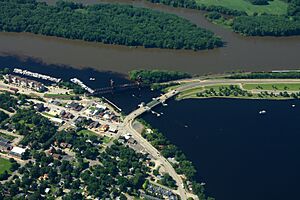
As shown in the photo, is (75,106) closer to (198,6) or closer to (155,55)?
(155,55)

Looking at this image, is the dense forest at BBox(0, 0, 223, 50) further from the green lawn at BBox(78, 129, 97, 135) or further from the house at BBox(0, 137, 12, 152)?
the house at BBox(0, 137, 12, 152)

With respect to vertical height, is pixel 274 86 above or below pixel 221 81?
above

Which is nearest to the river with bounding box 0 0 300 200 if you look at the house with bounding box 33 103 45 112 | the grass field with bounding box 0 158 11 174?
the house with bounding box 33 103 45 112

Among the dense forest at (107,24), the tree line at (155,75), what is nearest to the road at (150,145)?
the tree line at (155,75)

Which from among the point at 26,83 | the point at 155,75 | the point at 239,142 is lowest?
the point at 239,142

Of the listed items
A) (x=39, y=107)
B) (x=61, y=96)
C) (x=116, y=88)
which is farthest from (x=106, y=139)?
(x=116, y=88)

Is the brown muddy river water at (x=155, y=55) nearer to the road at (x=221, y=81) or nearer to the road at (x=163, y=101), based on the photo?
the road at (x=221, y=81)

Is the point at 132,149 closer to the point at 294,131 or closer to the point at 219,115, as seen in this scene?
the point at 219,115
